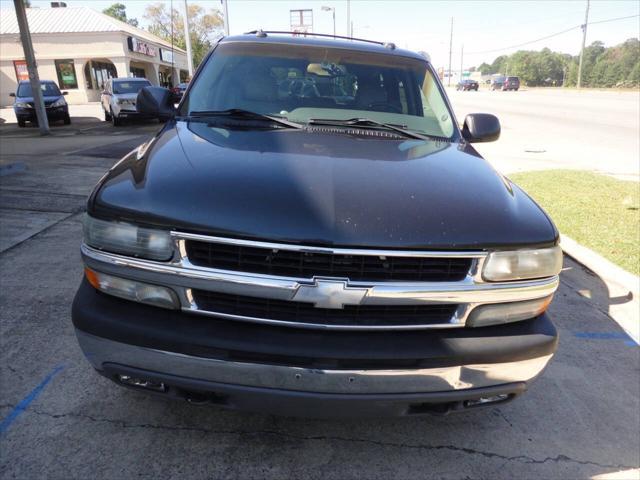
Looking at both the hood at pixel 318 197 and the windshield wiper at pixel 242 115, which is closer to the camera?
the hood at pixel 318 197

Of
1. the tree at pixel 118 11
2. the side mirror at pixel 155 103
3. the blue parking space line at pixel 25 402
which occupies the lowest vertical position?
the blue parking space line at pixel 25 402

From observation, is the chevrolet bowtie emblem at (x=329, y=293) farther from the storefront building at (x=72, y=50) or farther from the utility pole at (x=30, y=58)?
the storefront building at (x=72, y=50)

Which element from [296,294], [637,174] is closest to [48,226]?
[296,294]

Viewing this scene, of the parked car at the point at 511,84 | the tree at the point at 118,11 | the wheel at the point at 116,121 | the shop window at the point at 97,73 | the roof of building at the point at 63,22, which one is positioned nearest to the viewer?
the wheel at the point at 116,121

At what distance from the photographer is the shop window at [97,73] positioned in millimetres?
34062

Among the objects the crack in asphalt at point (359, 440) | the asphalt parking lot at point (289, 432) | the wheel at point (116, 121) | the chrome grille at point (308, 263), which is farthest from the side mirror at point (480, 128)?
the wheel at point (116, 121)

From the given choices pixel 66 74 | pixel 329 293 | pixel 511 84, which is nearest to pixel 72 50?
pixel 66 74

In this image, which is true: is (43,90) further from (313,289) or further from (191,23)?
(191,23)

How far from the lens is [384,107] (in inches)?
124

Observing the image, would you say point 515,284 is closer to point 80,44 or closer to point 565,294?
point 565,294

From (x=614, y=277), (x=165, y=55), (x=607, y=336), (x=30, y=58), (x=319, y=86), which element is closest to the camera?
(x=319, y=86)

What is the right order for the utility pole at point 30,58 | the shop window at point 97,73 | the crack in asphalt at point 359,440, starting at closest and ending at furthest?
the crack in asphalt at point 359,440 < the utility pole at point 30,58 < the shop window at point 97,73

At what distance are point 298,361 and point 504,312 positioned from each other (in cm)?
84

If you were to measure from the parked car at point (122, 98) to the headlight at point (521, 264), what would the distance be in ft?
54.5
